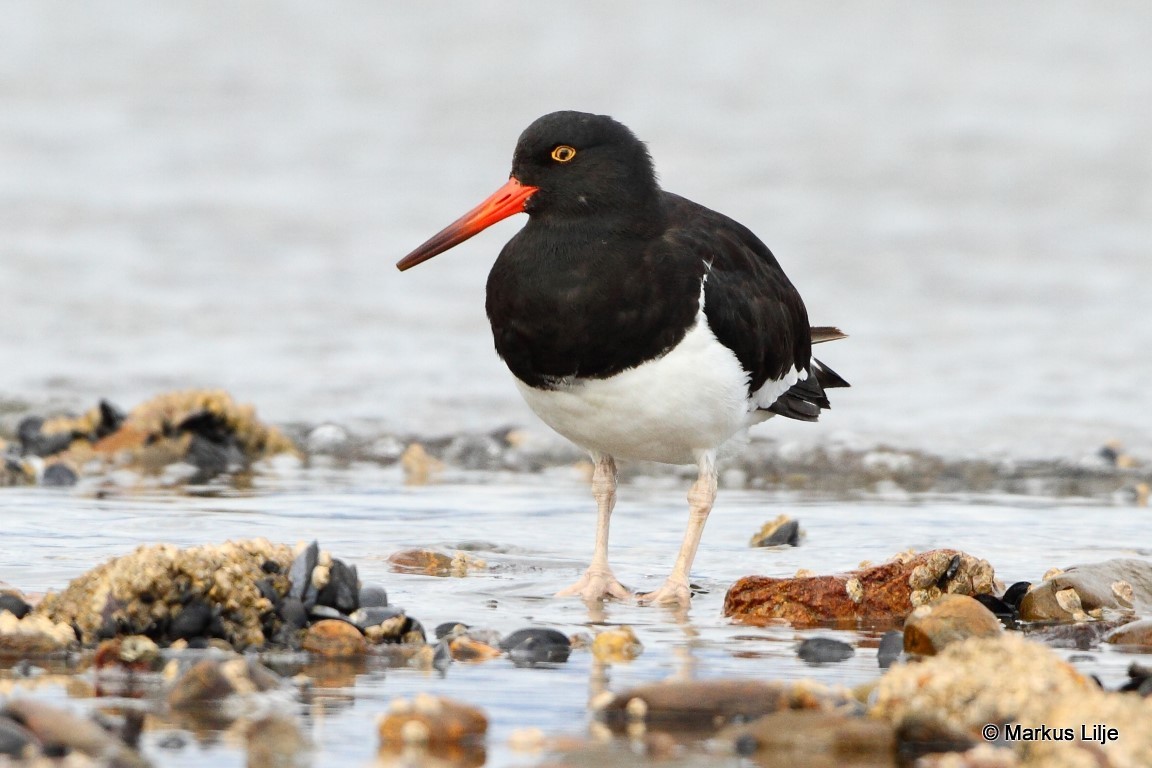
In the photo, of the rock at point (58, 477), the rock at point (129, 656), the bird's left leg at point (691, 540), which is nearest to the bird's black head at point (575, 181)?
the bird's left leg at point (691, 540)

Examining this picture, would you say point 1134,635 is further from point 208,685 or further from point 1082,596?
point 208,685

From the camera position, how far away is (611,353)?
5.09 metres

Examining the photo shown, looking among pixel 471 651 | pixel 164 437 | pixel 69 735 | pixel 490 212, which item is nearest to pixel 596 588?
pixel 471 651

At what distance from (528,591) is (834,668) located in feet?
4.47

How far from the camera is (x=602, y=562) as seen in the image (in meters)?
5.33

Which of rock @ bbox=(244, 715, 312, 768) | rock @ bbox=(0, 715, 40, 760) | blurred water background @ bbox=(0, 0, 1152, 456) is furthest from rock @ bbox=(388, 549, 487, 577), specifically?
blurred water background @ bbox=(0, 0, 1152, 456)

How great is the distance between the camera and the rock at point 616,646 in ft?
13.5

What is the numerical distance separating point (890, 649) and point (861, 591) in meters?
0.72

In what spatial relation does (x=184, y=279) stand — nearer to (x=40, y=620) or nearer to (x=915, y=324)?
(x=915, y=324)

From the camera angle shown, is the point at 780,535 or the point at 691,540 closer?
the point at 691,540

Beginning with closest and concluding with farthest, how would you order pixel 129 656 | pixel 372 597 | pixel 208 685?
pixel 208 685, pixel 129 656, pixel 372 597

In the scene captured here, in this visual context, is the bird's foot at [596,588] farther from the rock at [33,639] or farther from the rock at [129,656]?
the rock at [33,639]

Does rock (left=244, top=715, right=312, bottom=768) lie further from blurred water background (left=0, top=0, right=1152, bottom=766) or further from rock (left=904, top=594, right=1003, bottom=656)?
rock (left=904, top=594, right=1003, bottom=656)

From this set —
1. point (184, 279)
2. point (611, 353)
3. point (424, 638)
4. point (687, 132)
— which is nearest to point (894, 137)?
point (687, 132)
